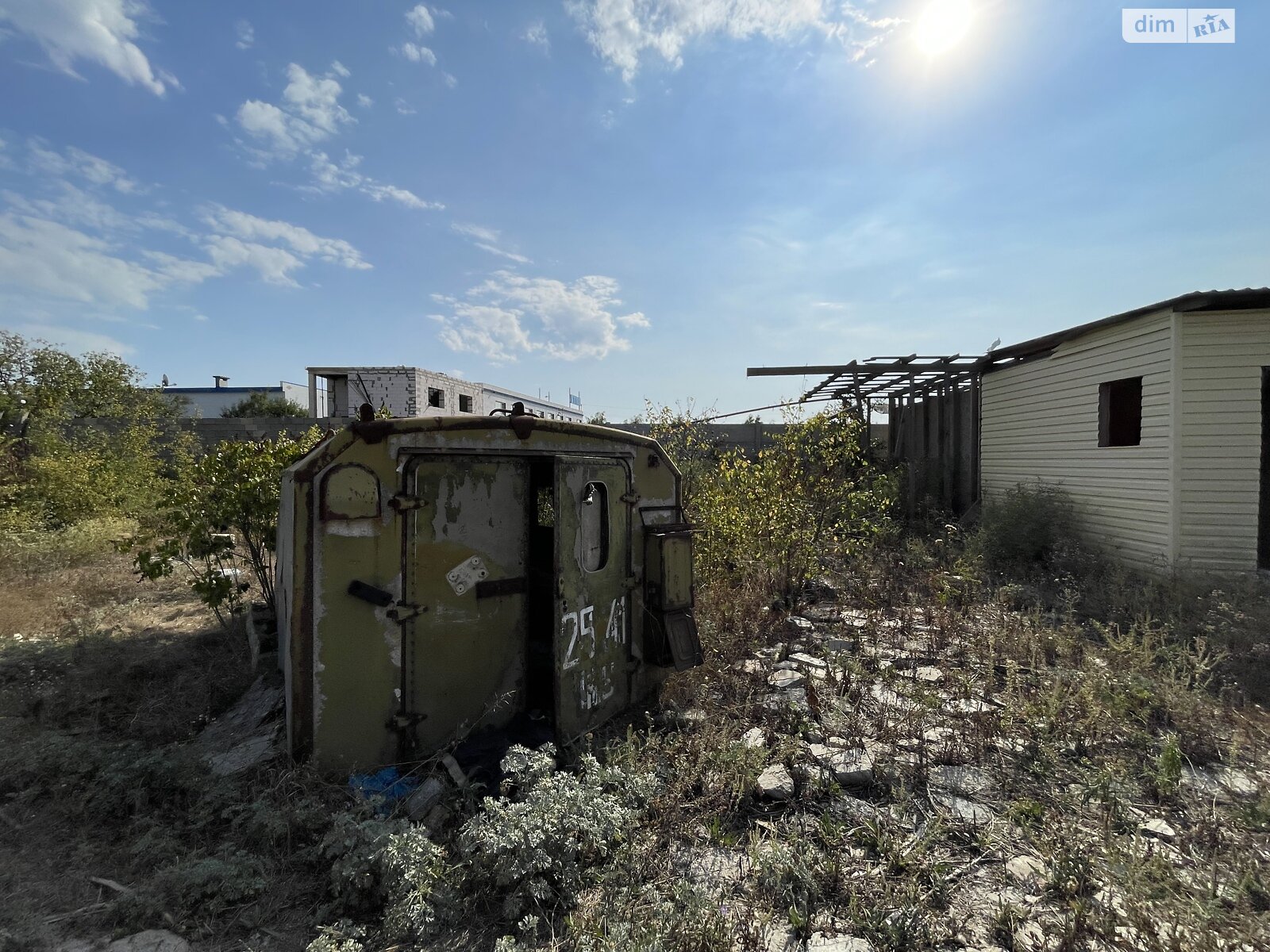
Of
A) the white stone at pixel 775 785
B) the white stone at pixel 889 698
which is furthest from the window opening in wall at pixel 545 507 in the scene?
the white stone at pixel 889 698

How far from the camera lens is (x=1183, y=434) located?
7.21 meters

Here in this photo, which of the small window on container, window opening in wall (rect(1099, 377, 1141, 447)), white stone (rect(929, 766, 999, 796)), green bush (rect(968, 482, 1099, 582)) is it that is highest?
window opening in wall (rect(1099, 377, 1141, 447))

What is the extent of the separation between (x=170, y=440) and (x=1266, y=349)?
65.5 feet

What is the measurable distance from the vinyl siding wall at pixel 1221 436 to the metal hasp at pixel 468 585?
679 centimetres

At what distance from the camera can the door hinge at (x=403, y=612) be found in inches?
132

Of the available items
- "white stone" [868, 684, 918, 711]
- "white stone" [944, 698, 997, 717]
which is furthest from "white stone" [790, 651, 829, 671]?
"white stone" [944, 698, 997, 717]

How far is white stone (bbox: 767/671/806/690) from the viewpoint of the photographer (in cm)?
479

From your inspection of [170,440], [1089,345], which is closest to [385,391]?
[170,440]

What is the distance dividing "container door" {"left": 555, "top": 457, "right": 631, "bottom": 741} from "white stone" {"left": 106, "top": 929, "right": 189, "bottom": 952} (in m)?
1.87

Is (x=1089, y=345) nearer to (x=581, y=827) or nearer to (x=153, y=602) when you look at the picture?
(x=581, y=827)

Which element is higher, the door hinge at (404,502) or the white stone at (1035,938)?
the door hinge at (404,502)

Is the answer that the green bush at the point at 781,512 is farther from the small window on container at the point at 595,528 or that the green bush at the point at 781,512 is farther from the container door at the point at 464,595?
the container door at the point at 464,595

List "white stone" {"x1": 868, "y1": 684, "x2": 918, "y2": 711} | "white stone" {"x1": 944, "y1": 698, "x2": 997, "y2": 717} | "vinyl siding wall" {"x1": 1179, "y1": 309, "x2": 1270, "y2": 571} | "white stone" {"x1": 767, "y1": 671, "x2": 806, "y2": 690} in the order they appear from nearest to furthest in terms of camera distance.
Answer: "white stone" {"x1": 944, "y1": 698, "x2": 997, "y2": 717}, "white stone" {"x1": 868, "y1": 684, "x2": 918, "y2": 711}, "white stone" {"x1": 767, "y1": 671, "x2": 806, "y2": 690}, "vinyl siding wall" {"x1": 1179, "y1": 309, "x2": 1270, "y2": 571}

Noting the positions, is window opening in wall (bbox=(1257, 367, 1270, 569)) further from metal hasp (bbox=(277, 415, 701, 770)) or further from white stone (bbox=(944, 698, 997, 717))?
metal hasp (bbox=(277, 415, 701, 770))
